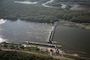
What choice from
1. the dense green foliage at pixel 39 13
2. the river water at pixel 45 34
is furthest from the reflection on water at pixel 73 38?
the dense green foliage at pixel 39 13

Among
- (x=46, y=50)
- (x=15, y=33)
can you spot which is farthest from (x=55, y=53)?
(x=15, y=33)

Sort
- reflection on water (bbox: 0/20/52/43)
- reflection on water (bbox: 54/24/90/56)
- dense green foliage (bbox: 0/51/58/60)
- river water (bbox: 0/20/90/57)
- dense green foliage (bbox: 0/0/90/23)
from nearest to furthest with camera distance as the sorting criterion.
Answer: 1. dense green foliage (bbox: 0/51/58/60)
2. reflection on water (bbox: 54/24/90/56)
3. river water (bbox: 0/20/90/57)
4. reflection on water (bbox: 0/20/52/43)
5. dense green foliage (bbox: 0/0/90/23)

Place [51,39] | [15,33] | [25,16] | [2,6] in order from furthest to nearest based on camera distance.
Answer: [2,6], [25,16], [15,33], [51,39]

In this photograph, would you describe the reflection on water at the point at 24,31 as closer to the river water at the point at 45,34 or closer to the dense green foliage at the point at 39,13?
the river water at the point at 45,34

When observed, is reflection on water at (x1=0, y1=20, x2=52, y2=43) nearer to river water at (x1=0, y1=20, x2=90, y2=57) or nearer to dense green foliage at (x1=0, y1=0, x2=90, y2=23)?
river water at (x1=0, y1=20, x2=90, y2=57)

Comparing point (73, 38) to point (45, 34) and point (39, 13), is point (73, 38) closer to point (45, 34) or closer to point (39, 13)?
point (45, 34)

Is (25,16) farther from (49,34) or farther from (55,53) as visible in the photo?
(55,53)

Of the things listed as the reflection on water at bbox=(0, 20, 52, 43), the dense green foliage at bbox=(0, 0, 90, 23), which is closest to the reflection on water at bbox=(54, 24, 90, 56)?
the reflection on water at bbox=(0, 20, 52, 43)

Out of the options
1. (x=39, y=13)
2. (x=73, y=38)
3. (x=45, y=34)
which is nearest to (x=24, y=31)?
(x=45, y=34)
